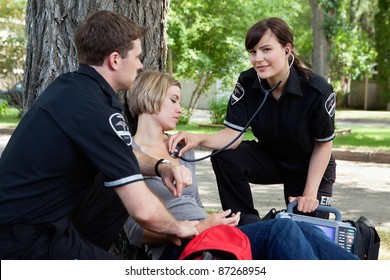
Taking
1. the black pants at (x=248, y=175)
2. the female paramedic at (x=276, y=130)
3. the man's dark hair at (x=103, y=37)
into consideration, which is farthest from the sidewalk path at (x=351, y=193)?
the man's dark hair at (x=103, y=37)

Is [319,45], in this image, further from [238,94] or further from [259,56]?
[259,56]

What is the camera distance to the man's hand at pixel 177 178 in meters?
3.23

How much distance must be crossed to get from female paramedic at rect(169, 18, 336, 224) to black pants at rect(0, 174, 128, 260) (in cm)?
99

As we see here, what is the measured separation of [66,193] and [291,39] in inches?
81.7

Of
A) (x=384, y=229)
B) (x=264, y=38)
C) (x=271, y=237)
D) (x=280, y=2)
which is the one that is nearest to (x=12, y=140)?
(x=271, y=237)

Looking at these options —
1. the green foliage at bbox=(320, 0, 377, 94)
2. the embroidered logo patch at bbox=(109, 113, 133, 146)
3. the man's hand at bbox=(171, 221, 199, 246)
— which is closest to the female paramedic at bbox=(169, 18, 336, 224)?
the man's hand at bbox=(171, 221, 199, 246)

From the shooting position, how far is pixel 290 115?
4645mm

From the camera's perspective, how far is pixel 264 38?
4391mm

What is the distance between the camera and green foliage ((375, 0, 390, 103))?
59.6 ft

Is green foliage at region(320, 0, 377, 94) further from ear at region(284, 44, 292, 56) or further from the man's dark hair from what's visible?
the man's dark hair

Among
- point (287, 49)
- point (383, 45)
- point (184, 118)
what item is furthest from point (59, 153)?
point (383, 45)

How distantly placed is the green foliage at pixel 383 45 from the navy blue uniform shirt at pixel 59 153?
15801mm

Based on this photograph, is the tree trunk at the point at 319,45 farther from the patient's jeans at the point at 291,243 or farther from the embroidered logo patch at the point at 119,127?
the embroidered logo patch at the point at 119,127
